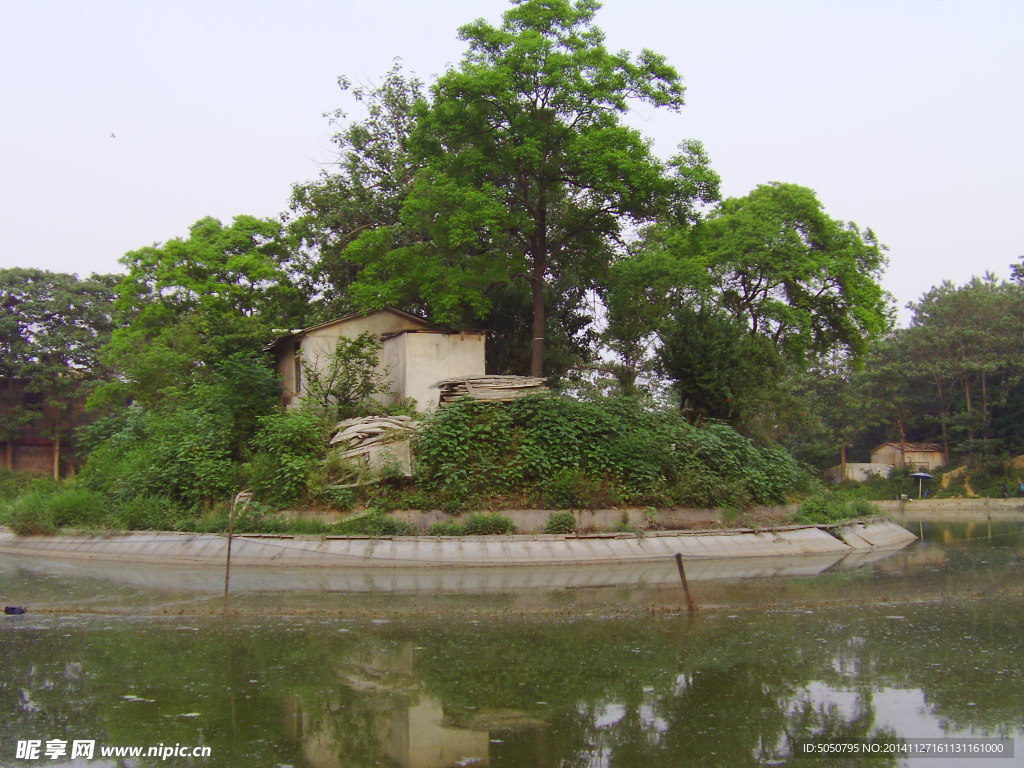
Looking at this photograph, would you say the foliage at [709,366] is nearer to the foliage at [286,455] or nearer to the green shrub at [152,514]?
the foliage at [286,455]

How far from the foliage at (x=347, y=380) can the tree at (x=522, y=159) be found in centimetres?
237

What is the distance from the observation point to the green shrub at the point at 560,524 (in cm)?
1972

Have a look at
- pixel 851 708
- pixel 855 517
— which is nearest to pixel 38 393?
pixel 855 517

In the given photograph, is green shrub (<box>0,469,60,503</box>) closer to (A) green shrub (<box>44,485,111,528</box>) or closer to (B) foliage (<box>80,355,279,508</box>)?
(B) foliage (<box>80,355,279,508</box>)

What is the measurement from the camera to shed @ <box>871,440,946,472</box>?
52.8 m

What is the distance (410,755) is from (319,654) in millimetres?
3396

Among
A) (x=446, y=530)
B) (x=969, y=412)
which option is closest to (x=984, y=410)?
(x=969, y=412)

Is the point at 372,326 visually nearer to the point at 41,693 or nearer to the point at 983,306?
the point at 41,693

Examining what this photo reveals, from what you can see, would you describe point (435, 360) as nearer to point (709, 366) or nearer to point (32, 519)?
point (709, 366)

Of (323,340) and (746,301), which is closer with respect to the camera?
(323,340)

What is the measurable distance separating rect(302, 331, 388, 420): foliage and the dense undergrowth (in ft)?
2.63

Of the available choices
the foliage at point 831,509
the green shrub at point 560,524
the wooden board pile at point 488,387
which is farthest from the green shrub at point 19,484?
the foliage at point 831,509

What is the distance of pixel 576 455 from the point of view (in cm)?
2150

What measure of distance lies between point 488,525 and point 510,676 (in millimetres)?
10444
